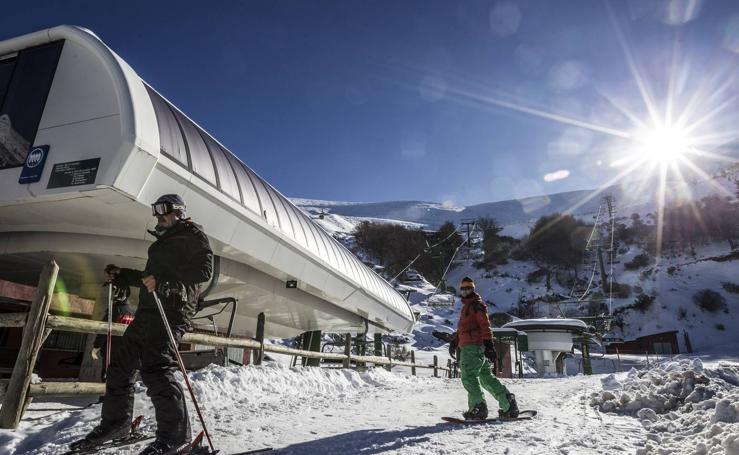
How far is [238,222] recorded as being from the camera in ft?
25.2

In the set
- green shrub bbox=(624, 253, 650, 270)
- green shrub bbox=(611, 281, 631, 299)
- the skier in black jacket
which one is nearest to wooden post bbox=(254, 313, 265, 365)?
→ the skier in black jacket

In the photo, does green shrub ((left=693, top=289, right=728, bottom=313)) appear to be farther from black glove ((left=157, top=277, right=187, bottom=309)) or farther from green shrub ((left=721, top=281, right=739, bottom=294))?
black glove ((left=157, top=277, right=187, bottom=309))

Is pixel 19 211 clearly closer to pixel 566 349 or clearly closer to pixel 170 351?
pixel 170 351

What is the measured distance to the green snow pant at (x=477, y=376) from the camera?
4.97 metres

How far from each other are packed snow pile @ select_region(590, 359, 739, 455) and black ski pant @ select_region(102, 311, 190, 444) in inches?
130

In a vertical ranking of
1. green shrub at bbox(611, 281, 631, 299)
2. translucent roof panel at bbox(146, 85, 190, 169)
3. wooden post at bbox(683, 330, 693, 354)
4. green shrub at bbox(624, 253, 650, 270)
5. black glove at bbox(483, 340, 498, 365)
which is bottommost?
black glove at bbox(483, 340, 498, 365)

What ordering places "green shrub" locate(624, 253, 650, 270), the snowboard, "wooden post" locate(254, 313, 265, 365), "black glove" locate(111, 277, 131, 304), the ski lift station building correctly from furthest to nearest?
"green shrub" locate(624, 253, 650, 270), "wooden post" locate(254, 313, 265, 365), the ski lift station building, the snowboard, "black glove" locate(111, 277, 131, 304)

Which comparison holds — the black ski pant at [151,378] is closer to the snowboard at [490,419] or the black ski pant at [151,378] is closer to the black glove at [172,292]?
the black glove at [172,292]

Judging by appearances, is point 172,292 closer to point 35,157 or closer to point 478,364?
point 478,364

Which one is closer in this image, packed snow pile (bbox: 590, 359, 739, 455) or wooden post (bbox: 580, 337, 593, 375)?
packed snow pile (bbox: 590, 359, 739, 455)

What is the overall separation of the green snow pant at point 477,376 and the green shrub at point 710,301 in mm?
55406

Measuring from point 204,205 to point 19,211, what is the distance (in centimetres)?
Result: 245

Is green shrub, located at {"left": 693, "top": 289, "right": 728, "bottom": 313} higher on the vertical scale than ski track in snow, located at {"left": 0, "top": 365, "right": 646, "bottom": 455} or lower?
higher

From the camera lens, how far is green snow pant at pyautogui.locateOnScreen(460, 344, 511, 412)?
16.3 feet
